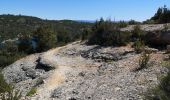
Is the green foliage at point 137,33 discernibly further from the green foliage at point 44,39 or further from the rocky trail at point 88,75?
the green foliage at point 44,39

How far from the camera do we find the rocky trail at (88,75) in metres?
19.8

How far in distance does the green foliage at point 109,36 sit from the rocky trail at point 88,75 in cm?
103

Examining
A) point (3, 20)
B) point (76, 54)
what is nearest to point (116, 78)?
point (76, 54)

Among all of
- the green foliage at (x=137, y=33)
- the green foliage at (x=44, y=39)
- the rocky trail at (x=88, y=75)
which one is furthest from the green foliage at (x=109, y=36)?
the green foliage at (x=44, y=39)

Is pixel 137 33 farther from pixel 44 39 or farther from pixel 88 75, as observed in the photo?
pixel 44 39

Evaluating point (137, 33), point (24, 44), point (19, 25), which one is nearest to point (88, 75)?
point (137, 33)

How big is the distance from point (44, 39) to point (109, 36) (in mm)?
13669

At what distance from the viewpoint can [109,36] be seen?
35.2 meters

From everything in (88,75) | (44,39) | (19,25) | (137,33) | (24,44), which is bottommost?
(19,25)

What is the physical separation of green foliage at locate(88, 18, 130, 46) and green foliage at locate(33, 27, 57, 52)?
9689 millimetres

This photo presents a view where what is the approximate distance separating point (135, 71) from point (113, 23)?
16481mm

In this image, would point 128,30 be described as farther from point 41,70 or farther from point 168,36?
point 41,70

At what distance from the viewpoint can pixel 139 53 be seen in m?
28.7

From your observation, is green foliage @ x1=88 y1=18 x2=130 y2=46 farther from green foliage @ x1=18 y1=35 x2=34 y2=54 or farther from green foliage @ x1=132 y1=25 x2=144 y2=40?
green foliage @ x1=18 y1=35 x2=34 y2=54
